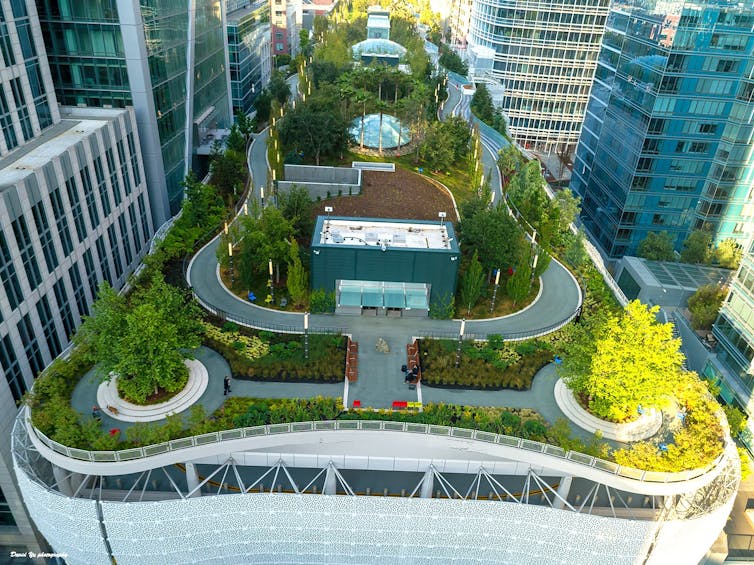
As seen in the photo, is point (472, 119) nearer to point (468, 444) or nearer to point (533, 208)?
point (533, 208)

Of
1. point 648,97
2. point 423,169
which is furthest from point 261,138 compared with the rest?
point 648,97

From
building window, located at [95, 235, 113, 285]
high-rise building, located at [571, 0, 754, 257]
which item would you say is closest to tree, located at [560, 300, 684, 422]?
building window, located at [95, 235, 113, 285]

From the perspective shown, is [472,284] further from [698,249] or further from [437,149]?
[698,249]

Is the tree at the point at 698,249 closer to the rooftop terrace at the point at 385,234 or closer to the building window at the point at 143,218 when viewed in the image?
the rooftop terrace at the point at 385,234

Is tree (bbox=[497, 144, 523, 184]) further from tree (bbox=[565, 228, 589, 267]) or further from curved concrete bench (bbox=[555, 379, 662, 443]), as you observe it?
curved concrete bench (bbox=[555, 379, 662, 443])

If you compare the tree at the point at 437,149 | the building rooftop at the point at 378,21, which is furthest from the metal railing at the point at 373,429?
the building rooftop at the point at 378,21
